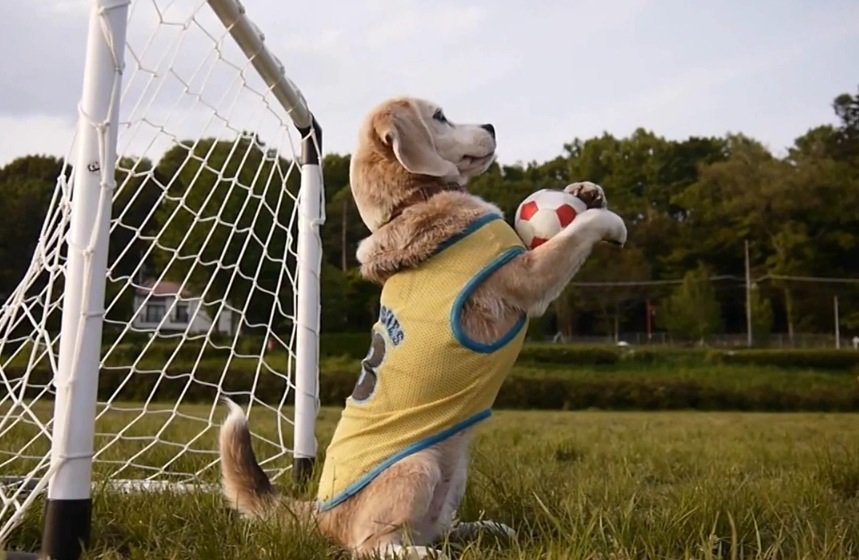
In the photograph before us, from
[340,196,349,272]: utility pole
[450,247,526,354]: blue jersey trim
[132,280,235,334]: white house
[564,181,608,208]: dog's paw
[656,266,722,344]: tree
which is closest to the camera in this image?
[450,247,526,354]: blue jersey trim

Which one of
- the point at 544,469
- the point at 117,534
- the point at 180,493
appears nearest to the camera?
the point at 117,534

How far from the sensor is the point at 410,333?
7.91 ft

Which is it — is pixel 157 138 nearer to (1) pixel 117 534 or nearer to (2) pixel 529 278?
(1) pixel 117 534

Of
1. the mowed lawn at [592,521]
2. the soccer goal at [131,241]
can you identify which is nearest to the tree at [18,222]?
the soccer goal at [131,241]

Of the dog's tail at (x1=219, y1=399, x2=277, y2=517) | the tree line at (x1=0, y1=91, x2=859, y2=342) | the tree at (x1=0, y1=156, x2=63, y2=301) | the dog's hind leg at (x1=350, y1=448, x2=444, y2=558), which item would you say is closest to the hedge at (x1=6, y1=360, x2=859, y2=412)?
the tree at (x1=0, y1=156, x2=63, y2=301)

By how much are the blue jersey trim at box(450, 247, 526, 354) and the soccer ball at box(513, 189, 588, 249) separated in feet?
0.63

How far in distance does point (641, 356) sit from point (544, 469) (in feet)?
84.2

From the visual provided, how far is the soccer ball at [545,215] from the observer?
2.64m

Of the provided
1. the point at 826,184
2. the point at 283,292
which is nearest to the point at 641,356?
the point at 826,184

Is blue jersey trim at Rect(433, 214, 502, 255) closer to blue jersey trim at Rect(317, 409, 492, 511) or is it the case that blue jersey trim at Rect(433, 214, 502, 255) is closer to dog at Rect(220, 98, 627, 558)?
dog at Rect(220, 98, 627, 558)

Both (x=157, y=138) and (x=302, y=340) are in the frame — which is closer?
(x=157, y=138)

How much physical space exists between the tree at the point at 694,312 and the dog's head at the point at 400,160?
36711 mm

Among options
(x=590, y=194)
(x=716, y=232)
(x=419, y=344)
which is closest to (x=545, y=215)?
(x=590, y=194)

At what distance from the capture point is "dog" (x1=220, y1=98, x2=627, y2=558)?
233cm
